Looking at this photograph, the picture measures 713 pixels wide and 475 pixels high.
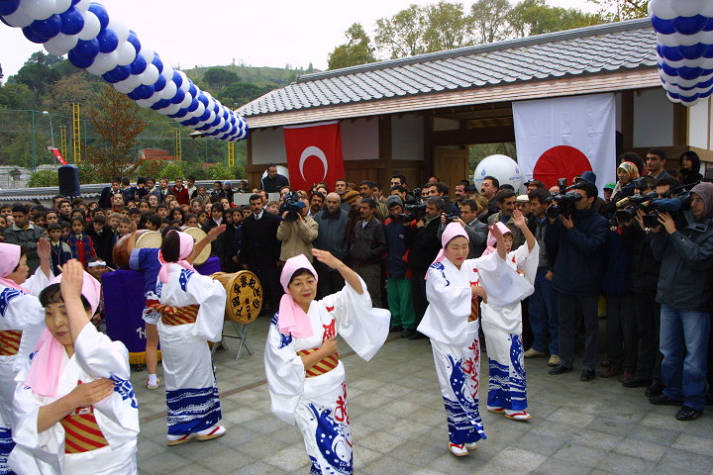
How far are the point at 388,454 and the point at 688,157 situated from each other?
4.87m

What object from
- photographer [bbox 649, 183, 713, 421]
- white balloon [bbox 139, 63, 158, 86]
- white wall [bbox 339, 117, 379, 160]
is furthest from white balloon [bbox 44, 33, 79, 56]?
white wall [bbox 339, 117, 379, 160]

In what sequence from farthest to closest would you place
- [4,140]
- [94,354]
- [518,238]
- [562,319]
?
[4,140]
[518,238]
[562,319]
[94,354]

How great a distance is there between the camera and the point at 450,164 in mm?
12352

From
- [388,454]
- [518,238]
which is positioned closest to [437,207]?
[518,238]

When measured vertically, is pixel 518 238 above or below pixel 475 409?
above

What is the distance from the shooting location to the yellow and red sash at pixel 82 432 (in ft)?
8.59

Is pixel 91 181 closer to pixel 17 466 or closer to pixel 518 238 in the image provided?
pixel 518 238

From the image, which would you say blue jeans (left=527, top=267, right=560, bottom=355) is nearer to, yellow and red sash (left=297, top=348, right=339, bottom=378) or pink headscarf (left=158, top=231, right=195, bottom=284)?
yellow and red sash (left=297, top=348, right=339, bottom=378)

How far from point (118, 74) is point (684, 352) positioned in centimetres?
624

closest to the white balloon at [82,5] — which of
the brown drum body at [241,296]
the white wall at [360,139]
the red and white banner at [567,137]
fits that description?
the brown drum body at [241,296]

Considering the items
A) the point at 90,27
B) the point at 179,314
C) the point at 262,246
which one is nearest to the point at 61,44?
the point at 90,27

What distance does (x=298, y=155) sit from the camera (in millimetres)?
11383

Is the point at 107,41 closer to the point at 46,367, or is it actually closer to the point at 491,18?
the point at 46,367

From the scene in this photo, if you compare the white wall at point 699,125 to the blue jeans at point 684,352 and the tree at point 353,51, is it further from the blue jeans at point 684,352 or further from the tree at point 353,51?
the tree at point 353,51
